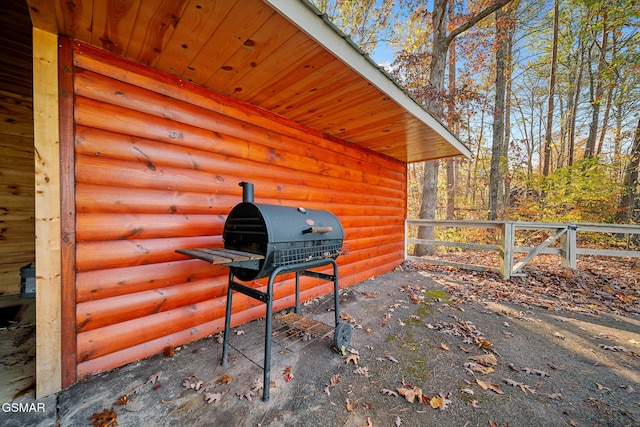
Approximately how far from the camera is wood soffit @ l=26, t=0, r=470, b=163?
142cm

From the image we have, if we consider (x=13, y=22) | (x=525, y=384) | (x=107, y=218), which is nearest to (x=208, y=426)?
(x=107, y=218)

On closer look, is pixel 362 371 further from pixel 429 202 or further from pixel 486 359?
pixel 429 202

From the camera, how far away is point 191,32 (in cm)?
160

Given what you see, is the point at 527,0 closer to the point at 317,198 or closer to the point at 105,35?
the point at 317,198

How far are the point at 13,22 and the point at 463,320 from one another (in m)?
4.98

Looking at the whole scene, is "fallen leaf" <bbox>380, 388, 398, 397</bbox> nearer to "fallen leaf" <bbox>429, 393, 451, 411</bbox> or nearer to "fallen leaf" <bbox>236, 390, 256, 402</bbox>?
"fallen leaf" <bbox>429, 393, 451, 411</bbox>

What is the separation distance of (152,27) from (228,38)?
474mm

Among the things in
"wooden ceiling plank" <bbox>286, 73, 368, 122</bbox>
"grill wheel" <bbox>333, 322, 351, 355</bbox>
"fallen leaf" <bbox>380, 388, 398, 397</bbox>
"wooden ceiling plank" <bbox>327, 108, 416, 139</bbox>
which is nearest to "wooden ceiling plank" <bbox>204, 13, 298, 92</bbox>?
"wooden ceiling plank" <bbox>286, 73, 368, 122</bbox>

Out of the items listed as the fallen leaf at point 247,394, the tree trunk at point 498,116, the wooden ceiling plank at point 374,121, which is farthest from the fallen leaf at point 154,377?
the tree trunk at point 498,116

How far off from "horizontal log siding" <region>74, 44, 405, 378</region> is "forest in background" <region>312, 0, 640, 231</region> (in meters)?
4.90

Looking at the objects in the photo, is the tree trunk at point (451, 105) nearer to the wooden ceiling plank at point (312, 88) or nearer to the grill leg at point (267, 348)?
the wooden ceiling plank at point (312, 88)

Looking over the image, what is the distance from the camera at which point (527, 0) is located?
26.5 feet

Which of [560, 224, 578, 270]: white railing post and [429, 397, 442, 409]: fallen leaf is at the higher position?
[560, 224, 578, 270]: white railing post

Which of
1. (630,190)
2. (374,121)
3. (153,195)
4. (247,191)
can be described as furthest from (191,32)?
(630,190)
